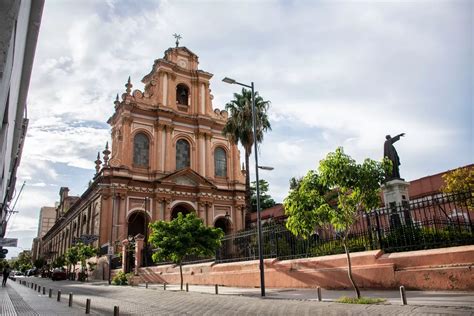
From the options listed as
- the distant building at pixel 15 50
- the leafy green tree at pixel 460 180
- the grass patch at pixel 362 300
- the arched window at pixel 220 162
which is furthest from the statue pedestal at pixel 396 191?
the arched window at pixel 220 162

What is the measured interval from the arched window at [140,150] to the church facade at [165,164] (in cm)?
10

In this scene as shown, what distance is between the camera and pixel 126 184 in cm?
3559

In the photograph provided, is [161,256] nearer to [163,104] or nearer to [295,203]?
[295,203]

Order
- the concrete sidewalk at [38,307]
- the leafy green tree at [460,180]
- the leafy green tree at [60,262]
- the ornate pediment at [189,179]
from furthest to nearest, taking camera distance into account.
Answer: the leafy green tree at [60,262] → the ornate pediment at [189,179] → the leafy green tree at [460,180] → the concrete sidewalk at [38,307]

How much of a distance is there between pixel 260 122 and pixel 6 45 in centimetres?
3133

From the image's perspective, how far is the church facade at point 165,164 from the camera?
3522 cm

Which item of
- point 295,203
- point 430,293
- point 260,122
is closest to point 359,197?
point 295,203

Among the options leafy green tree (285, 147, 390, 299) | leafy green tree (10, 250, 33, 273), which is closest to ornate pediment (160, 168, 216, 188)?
leafy green tree (285, 147, 390, 299)

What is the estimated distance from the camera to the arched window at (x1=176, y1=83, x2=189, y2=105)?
142ft

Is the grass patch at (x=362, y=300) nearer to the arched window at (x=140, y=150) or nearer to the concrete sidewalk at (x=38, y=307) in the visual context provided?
the concrete sidewalk at (x=38, y=307)

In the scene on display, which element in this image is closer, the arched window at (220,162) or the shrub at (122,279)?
the shrub at (122,279)

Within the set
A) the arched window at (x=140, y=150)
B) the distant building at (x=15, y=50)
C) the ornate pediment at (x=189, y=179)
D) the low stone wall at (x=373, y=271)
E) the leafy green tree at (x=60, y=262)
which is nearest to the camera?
the distant building at (x=15, y=50)

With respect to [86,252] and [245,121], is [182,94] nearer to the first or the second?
[245,121]

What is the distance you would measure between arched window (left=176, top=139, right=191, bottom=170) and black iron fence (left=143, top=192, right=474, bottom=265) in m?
23.4
